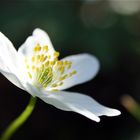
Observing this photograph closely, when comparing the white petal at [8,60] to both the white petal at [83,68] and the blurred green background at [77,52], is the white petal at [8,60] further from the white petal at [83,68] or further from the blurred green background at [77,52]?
the blurred green background at [77,52]

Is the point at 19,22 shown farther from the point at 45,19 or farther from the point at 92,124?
the point at 92,124

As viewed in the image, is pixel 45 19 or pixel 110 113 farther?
pixel 45 19

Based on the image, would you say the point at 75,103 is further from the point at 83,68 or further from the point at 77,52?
the point at 77,52

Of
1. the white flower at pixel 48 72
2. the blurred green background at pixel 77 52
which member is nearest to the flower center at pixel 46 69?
the white flower at pixel 48 72

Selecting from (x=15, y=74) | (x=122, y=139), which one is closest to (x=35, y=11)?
(x=122, y=139)

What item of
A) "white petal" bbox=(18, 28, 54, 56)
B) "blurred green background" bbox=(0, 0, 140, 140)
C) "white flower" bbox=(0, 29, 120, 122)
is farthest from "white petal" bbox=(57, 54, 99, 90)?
"blurred green background" bbox=(0, 0, 140, 140)

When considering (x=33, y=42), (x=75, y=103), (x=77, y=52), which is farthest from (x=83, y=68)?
(x=77, y=52)

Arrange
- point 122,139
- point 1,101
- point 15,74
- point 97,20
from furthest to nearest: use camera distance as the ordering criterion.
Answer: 1. point 97,20
2. point 1,101
3. point 122,139
4. point 15,74
